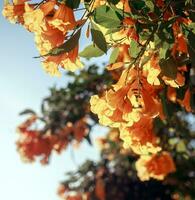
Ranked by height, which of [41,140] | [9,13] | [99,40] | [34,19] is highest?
[41,140]

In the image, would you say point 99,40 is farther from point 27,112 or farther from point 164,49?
point 27,112

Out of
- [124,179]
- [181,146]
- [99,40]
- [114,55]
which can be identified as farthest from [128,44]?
[124,179]

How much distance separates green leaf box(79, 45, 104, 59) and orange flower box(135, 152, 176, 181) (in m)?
1.86

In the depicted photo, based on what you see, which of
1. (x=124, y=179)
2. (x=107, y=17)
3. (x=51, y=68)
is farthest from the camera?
(x=124, y=179)

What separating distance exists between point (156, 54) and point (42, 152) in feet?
14.7

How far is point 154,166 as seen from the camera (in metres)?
3.57

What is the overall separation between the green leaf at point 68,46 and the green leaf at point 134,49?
0.66 ft

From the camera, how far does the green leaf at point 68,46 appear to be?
1629 millimetres

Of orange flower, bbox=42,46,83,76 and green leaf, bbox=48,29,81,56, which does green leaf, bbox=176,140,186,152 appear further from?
green leaf, bbox=48,29,81,56

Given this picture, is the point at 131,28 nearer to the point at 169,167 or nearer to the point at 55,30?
the point at 55,30

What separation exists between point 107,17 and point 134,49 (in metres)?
0.18

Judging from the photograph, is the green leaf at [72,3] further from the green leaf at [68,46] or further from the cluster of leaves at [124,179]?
the cluster of leaves at [124,179]

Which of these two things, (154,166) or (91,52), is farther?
(154,166)

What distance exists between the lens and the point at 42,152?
20.1 ft
